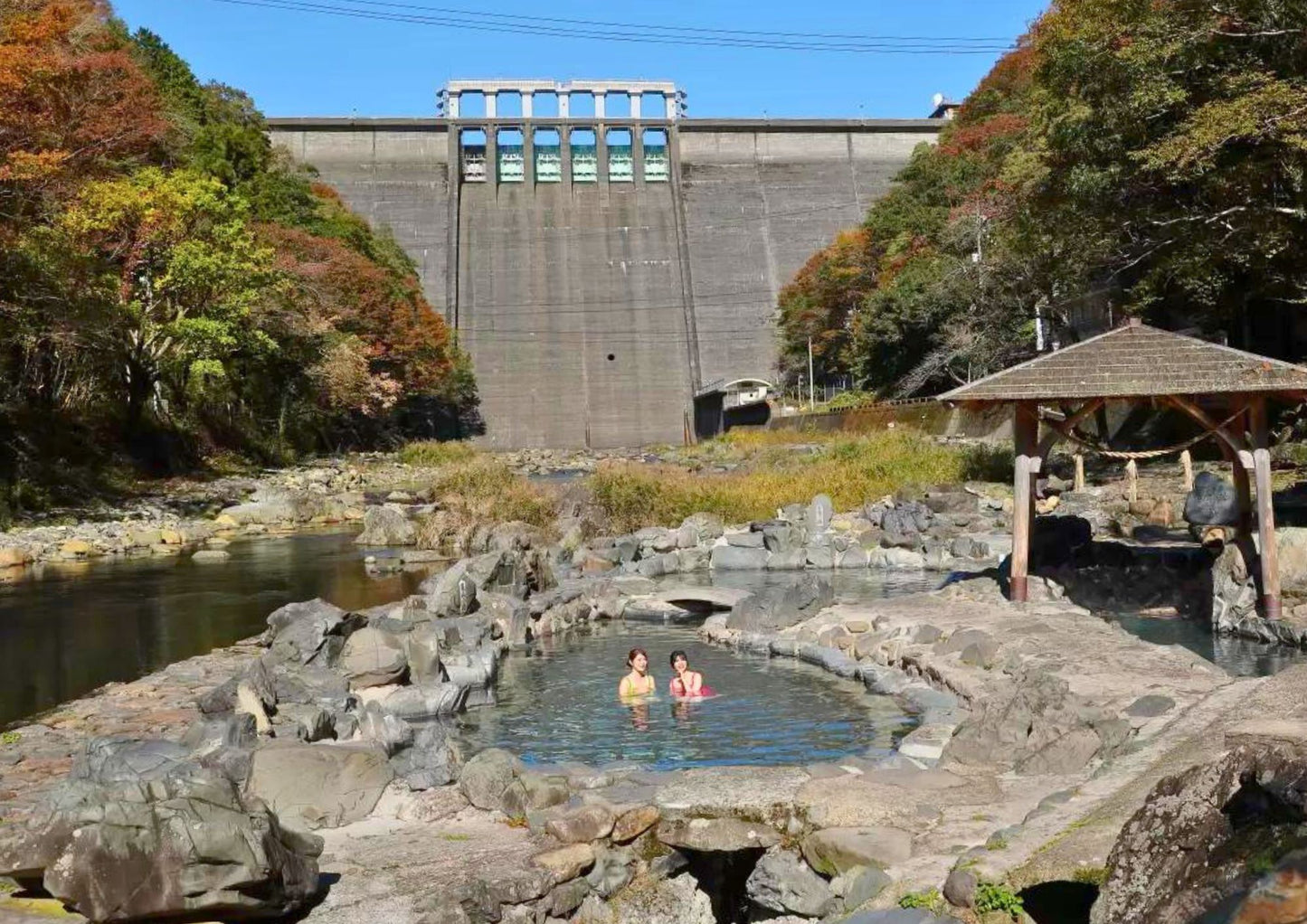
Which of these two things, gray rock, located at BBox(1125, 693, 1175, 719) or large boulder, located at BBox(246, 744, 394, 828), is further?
gray rock, located at BBox(1125, 693, 1175, 719)

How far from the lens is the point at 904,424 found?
126 ft

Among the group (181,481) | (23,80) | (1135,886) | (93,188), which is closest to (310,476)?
(181,481)

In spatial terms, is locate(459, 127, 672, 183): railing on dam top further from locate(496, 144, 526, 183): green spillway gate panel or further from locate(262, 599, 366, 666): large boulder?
locate(262, 599, 366, 666): large boulder

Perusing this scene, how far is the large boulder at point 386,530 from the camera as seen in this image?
81.8 feet

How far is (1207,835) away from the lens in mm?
4156

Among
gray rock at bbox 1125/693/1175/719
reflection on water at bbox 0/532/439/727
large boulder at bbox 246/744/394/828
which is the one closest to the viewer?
large boulder at bbox 246/744/394/828

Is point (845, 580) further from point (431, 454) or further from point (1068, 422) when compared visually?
point (431, 454)

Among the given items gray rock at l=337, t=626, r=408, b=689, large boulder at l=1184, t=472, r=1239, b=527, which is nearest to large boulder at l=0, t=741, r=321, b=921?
gray rock at l=337, t=626, r=408, b=689

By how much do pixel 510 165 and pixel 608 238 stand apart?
844 cm

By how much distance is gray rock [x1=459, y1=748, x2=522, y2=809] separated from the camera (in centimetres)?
739

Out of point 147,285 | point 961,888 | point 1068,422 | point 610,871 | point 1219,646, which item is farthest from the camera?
point 147,285

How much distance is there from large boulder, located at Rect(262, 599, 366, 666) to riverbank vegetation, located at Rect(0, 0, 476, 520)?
47.1 feet

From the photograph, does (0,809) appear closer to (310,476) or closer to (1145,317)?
(1145,317)

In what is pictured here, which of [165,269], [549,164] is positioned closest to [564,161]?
[549,164]
